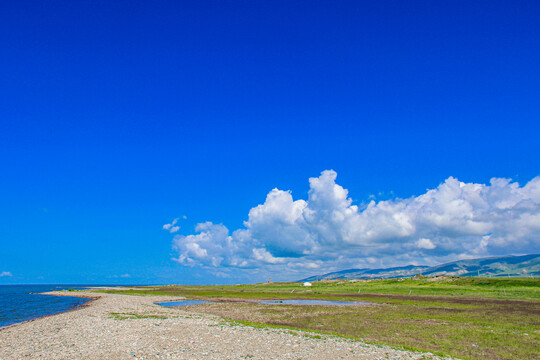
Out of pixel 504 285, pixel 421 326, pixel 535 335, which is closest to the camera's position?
pixel 535 335

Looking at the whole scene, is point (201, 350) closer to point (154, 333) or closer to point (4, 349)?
point (154, 333)

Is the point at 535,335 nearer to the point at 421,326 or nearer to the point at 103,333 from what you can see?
the point at 421,326

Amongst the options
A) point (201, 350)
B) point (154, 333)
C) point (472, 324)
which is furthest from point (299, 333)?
point (472, 324)

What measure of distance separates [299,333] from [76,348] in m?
19.0

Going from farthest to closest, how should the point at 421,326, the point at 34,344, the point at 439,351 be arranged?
1. the point at 421,326
2. the point at 34,344
3. the point at 439,351

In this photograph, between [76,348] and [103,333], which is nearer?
[76,348]

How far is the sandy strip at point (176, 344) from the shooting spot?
974 inches

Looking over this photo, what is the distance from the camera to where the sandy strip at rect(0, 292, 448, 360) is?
24.8 m

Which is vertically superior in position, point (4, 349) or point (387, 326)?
point (4, 349)

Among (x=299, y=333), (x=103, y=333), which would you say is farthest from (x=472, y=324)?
(x=103, y=333)

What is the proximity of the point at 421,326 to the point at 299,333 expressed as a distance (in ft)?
49.9

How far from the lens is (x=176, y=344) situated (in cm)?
2836

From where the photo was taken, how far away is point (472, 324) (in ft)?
129

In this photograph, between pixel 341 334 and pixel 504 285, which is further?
pixel 504 285
